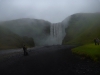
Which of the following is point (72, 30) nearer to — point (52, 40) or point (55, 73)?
point (52, 40)

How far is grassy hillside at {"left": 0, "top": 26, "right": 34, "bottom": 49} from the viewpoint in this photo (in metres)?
150

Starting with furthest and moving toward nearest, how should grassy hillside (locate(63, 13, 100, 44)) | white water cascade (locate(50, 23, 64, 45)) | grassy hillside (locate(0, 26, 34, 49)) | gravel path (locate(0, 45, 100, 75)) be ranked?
white water cascade (locate(50, 23, 64, 45)), grassy hillside (locate(63, 13, 100, 44)), grassy hillside (locate(0, 26, 34, 49)), gravel path (locate(0, 45, 100, 75))

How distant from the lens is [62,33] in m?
196

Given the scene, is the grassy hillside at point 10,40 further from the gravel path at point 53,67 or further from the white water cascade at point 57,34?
the gravel path at point 53,67

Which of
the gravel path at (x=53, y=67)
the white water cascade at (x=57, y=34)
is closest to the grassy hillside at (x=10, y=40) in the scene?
the white water cascade at (x=57, y=34)

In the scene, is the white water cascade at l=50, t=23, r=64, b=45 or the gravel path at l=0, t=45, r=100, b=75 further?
the white water cascade at l=50, t=23, r=64, b=45

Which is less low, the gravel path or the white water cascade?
the gravel path

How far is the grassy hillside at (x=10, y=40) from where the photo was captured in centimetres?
14962

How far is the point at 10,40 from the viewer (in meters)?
159

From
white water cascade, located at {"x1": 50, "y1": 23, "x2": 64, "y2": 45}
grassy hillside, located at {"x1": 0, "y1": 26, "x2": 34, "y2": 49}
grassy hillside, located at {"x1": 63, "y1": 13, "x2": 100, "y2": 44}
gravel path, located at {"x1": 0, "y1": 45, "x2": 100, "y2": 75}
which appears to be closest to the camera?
gravel path, located at {"x1": 0, "y1": 45, "x2": 100, "y2": 75}

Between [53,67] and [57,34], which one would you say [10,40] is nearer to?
[57,34]

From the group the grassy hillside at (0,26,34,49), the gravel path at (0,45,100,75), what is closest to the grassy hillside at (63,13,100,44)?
the grassy hillside at (0,26,34,49)

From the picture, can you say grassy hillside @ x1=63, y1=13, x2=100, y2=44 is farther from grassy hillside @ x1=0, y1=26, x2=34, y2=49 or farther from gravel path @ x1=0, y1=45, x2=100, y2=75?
gravel path @ x1=0, y1=45, x2=100, y2=75

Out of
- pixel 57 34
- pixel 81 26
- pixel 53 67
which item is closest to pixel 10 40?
pixel 57 34
